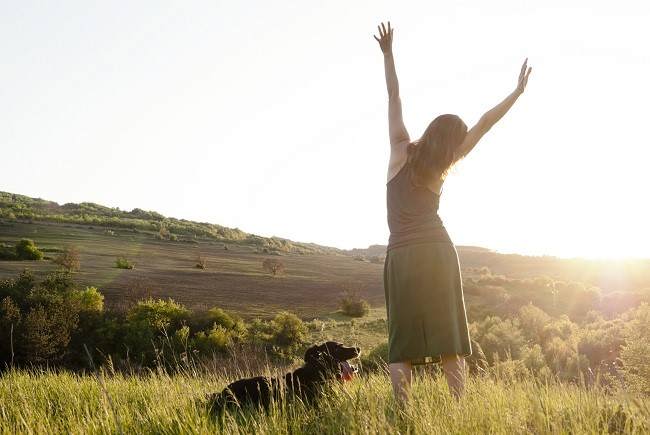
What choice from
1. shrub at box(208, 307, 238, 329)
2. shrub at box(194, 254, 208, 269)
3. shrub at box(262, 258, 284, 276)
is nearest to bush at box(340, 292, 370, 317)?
shrub at box(208, 307, 238, 329)

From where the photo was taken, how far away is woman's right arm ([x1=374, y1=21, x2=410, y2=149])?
3.54 meters

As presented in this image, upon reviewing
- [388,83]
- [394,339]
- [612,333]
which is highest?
[388,83]

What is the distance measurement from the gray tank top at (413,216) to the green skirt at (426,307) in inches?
2.1

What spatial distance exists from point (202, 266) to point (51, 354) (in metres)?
28.4

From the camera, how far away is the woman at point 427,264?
3.24 metres

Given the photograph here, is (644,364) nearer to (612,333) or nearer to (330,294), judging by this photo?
(612,333)

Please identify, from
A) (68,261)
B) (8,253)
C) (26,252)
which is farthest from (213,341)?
(8,253)

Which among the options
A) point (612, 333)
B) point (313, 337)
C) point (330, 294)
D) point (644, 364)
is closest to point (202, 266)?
point (330, 294)

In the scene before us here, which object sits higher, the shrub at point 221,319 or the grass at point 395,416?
the grass at point 395,416

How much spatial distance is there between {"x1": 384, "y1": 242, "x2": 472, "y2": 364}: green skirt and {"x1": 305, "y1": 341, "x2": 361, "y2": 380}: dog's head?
0.58 m

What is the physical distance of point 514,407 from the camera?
2701 millimetres

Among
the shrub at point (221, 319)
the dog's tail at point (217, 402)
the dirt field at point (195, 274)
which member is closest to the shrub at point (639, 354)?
the dog's tail at point (217, 402)

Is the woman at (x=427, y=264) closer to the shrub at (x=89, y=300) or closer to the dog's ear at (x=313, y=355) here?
the dog's ear at (x=313, y=355)

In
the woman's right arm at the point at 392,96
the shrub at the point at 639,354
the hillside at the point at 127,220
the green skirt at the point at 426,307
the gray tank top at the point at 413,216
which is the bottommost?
the shrub at the point at 639,354
